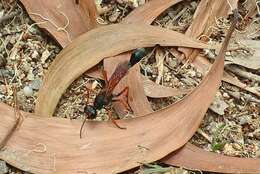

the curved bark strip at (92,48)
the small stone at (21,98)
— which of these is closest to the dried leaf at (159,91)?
the curved bark strip at (92,48)

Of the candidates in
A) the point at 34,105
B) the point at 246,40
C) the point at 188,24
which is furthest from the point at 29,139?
the point at 246,40

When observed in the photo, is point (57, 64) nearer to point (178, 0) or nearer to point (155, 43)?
point (155, 43)

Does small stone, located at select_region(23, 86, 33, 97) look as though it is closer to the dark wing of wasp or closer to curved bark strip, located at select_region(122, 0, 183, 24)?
the dark wing of wasp

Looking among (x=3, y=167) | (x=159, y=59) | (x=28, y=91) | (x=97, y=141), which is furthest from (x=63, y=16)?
(x=3, y=167)

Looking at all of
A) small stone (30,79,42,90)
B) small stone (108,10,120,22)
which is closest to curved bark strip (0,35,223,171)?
small stone (30,79,42,90)

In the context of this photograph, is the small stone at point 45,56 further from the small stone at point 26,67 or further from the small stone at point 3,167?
the small stone at point 3,167

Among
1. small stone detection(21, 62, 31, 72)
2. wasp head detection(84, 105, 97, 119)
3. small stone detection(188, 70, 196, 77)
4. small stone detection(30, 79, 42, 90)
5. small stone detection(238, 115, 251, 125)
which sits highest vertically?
small stone detection(188, 70, 196, 77)

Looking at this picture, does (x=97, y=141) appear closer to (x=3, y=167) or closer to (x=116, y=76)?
(x=116, y=76)
